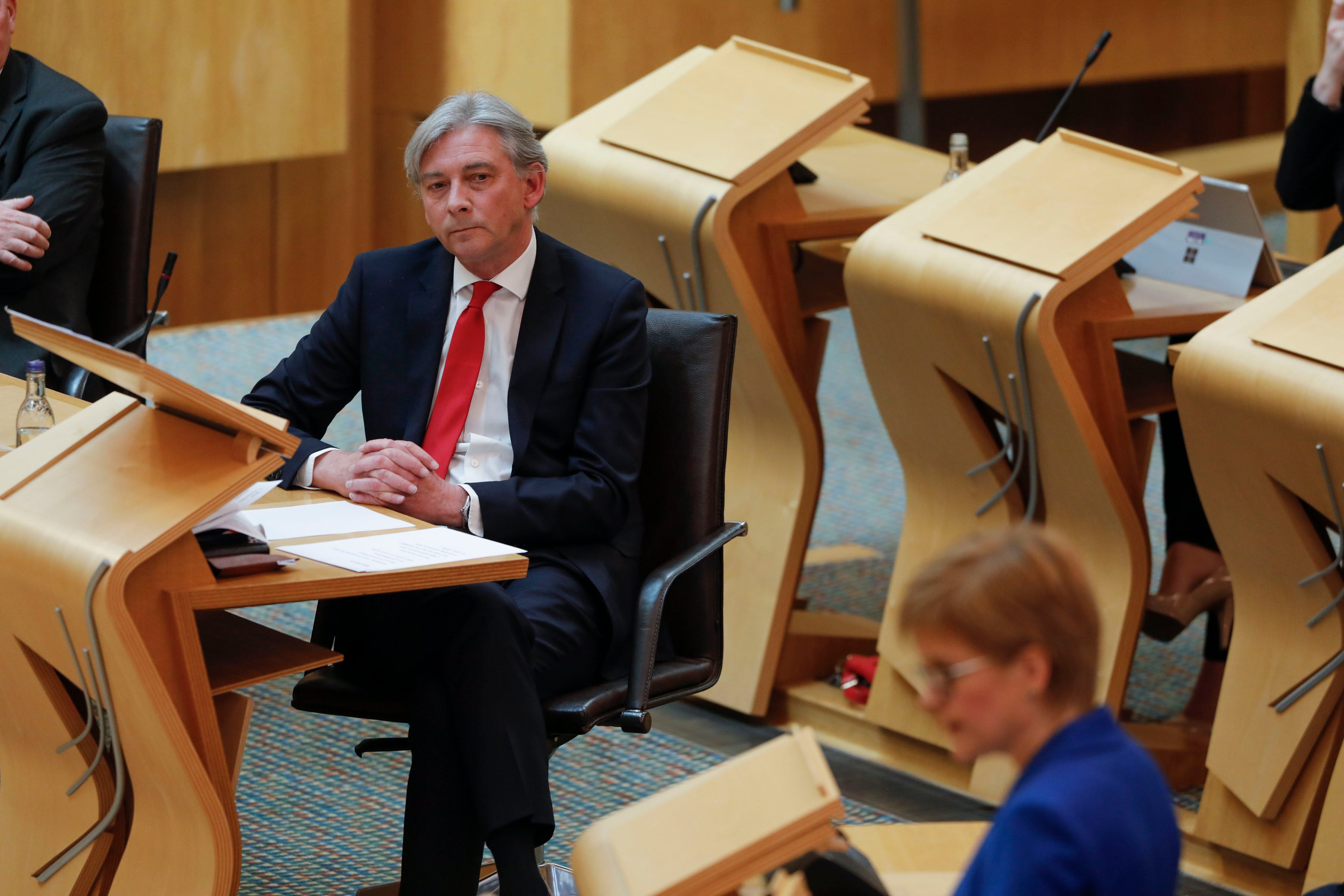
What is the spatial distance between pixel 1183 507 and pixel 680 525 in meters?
1.35

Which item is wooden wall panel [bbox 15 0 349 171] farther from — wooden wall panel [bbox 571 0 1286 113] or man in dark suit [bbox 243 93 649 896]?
man in dark suit [bbox 243 93 649 896]

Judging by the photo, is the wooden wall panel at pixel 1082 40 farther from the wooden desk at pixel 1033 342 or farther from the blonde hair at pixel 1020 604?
the blonde hair at pixel 1020 604

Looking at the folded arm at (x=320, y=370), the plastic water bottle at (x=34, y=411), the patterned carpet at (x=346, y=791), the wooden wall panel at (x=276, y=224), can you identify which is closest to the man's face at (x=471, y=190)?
the folded arm at (x=320, y=370)

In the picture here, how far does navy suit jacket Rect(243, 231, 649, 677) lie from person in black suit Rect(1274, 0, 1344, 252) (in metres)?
1.54

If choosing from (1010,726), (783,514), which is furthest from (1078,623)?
(783,514)

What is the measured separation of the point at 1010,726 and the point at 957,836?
29.5 inches

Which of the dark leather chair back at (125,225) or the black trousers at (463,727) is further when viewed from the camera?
the dark leather chair back at (125,225)

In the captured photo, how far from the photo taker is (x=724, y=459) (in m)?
2.36

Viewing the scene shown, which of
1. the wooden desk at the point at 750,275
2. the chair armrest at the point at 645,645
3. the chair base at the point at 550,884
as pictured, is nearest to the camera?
the chair armrest at the point at 645,645

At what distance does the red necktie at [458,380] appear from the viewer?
241 cm

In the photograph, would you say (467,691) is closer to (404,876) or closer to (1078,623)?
(404,876)

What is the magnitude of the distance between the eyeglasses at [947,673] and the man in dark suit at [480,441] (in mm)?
910

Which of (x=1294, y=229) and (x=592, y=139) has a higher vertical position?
(x=592, y=139)

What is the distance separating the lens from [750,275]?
3.15 m
